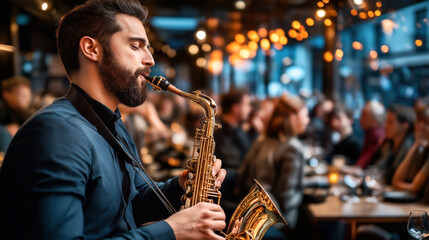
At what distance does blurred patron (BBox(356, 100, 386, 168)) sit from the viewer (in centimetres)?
562

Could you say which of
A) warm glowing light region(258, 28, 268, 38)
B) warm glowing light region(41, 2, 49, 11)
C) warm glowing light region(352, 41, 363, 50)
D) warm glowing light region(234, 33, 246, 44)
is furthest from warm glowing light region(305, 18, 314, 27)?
warm glowing light region(234, 33, 246, 44)

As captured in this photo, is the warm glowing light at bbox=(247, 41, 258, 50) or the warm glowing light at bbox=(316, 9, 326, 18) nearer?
the warm glowing light at bbox=(316, 9, 326, 18)

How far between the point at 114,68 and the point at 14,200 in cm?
65

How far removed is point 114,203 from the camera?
158 centimetres

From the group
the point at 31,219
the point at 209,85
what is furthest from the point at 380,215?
the point at 209,85

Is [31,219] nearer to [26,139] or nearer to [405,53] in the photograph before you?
[26,139]

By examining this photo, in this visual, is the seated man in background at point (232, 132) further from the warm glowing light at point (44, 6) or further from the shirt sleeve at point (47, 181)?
the shirt sleeve at point (47, 181)

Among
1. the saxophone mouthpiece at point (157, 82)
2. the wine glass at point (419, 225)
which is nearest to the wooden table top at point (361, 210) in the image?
the wine glass at point (419, 225)

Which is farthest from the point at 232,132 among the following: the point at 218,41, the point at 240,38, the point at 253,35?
the point at 218,41

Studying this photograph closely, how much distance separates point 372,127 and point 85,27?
15.7ft

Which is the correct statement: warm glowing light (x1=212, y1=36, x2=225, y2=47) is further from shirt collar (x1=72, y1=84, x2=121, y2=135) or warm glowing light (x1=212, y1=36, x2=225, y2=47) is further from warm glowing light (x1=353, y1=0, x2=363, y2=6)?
shirt collar (x1=72, y1=84, x2=121, y2=135)

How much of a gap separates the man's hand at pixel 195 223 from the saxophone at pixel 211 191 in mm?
408

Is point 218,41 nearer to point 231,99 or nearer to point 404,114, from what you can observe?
→ point 231,99

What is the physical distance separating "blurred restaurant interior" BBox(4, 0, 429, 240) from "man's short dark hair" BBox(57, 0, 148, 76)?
273 millimetres
